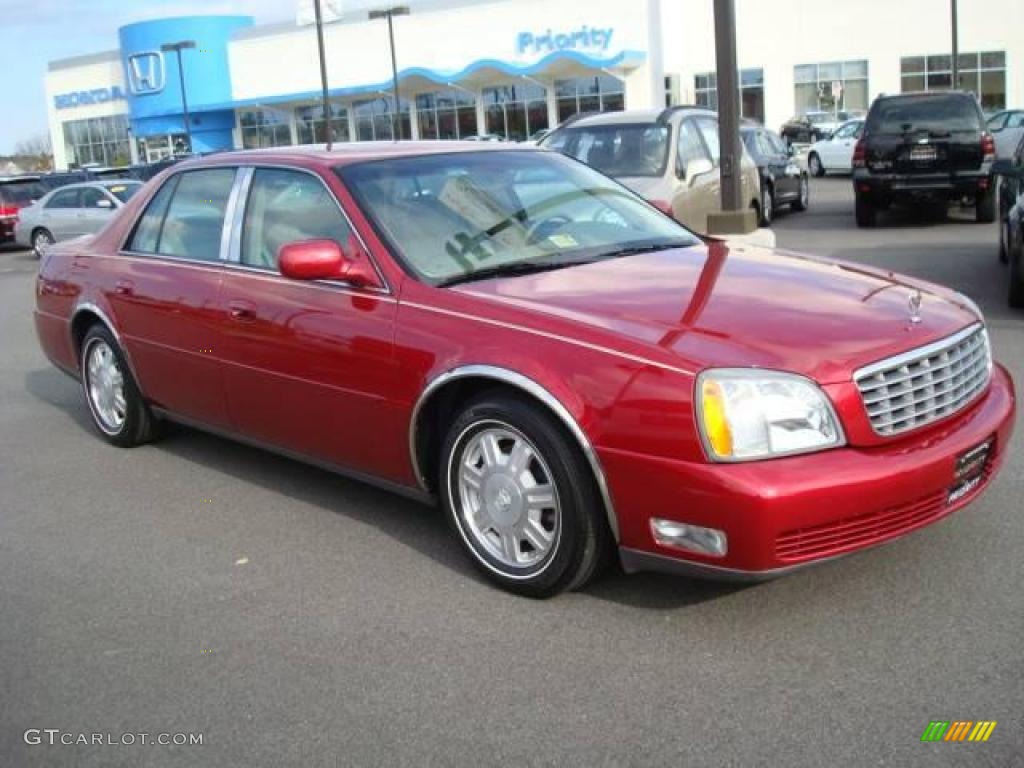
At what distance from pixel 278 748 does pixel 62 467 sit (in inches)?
142

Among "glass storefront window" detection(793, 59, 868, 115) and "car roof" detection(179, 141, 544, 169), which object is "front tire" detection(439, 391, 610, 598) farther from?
"glass storefront window" detection(793, 59, 868, 115)

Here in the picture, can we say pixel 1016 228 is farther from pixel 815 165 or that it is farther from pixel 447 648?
pixel 815 165

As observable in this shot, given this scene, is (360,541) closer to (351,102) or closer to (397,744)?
(397,744)

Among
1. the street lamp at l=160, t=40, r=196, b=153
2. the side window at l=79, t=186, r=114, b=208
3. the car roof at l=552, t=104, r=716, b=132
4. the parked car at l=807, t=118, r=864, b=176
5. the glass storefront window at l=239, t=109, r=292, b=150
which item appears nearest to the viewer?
the car roof at l=552, t=104, r=716, b=132

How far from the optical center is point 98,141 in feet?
226

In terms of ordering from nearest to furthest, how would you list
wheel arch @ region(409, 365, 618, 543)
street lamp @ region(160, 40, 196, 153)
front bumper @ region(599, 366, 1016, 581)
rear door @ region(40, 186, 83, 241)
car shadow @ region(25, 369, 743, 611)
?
1. front bumper @ region(599, 366, 1016, 581)
2. wheel arch @ region(409, 365, 618, 543)
3. car shadow @ region(25, 369, 743, 611)
4. rear door @ region(40, 186, 83, 241)
5. street lamp @ region(160, 40, 196, 153)

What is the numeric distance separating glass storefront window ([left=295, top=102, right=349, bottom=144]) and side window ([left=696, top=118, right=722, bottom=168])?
46455 millimetres

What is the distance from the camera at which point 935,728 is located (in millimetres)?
2969

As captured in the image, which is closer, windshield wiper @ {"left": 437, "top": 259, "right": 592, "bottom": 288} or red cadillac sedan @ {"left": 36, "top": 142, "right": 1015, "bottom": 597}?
red cadillac sedan @ {"left": 36, "top": 142, "right": 1015, "bottom": 597}

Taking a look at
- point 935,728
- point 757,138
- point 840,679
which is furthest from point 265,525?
point 757,138

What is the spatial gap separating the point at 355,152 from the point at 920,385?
2.74 meters

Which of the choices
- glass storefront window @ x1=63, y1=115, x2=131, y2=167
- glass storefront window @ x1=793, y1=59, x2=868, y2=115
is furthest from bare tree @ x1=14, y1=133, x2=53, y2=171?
glass storefront window @ x1=793, y1=59, x2=868, y2=115

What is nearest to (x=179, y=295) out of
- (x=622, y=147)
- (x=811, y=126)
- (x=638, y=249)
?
(x=638, y=249)

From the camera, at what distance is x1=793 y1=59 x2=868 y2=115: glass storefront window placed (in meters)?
46.6
